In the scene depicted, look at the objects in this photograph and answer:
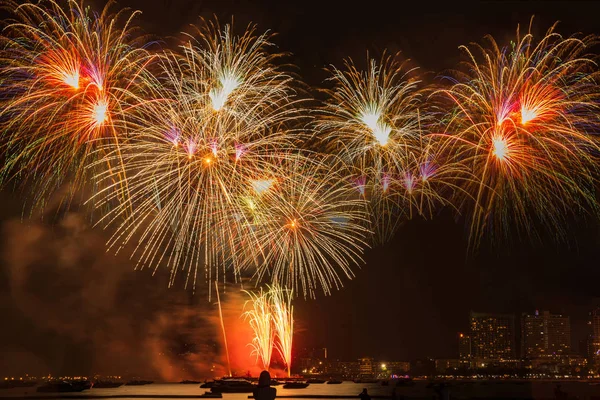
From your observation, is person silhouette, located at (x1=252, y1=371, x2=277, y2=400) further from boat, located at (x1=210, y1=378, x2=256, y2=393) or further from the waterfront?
boat, located at (x1=210, y1=378, x2=256, y2=393)

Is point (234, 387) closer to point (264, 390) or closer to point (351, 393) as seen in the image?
point (351, 393)

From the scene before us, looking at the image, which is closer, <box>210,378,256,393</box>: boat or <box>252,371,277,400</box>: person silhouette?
<box>252,371,277,400</box>: person silhouette

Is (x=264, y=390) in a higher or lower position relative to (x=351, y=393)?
higher

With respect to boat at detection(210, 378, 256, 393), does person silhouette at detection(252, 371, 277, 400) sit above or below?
above

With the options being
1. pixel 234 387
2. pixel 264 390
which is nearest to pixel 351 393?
pixel 234 387

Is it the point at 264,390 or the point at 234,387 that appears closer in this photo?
the point at 264,390

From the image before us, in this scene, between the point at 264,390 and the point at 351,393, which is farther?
the point at 351,393

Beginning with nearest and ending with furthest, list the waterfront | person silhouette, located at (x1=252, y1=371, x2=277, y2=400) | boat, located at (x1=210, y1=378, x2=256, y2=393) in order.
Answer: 1. person silhouette, located at (x1=252, y1=371, x2=277, y2=400)
2. the waterfront
3. boat, located at (x1=210, y1=378, x2=256, y2=393)

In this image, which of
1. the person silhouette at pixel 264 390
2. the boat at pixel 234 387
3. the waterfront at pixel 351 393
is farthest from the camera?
the boat at pixel 234 387

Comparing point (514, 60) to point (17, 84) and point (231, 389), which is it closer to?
point (17, 84)

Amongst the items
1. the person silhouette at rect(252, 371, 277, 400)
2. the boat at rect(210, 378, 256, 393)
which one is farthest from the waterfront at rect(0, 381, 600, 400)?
the person silhouette at rect(252, 371, 277, 400)

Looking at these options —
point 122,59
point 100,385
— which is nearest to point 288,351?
point 122,59

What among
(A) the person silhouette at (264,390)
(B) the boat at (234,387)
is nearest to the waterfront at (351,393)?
(B) the boat at (234,387)

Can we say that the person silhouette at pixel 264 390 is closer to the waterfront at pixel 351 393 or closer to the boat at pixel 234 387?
the waterfront at pixel 351 393
